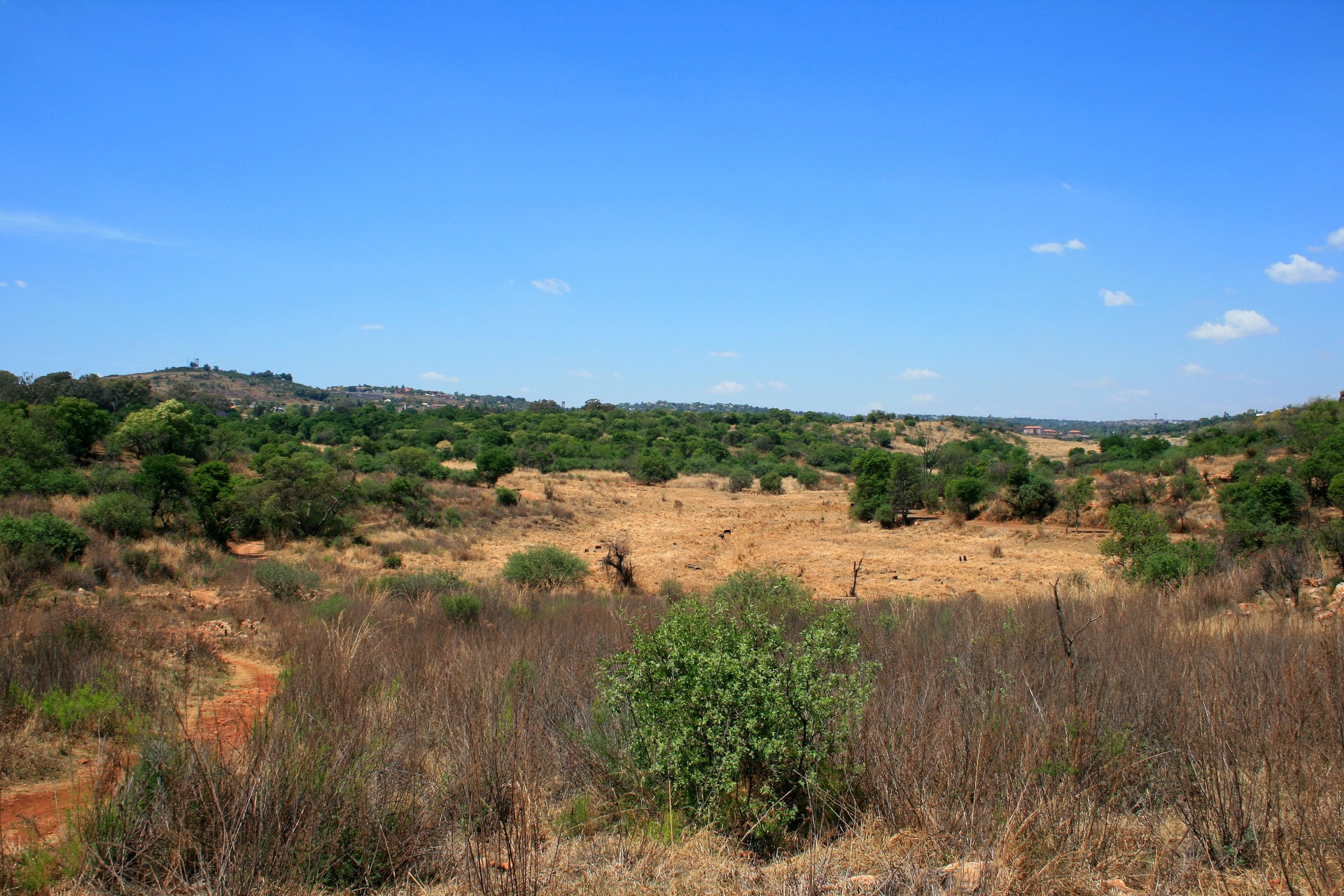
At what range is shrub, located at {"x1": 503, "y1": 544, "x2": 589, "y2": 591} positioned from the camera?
1947 centimetres

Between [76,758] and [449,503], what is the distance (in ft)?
91.8

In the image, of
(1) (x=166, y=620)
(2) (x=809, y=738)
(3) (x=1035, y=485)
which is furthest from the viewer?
(3) (x=1035, y=485)

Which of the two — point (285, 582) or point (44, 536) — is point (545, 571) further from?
point (44, 536)

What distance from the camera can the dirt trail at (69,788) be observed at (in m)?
3.87

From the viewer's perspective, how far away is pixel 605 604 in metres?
13.3

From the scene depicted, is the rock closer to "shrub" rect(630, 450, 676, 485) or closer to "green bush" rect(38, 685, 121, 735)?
"green bush" rect(38, 685, 121, 735)

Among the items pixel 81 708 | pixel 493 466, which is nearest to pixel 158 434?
pixel 493 466

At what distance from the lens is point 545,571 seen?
19969mm

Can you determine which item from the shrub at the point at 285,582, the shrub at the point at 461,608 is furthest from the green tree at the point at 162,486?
the shrub at the point at 461,608

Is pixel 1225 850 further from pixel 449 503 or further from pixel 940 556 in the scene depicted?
pixel 449 503

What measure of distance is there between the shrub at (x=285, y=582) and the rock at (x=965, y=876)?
14870mm

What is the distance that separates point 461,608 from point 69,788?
7.05 metres

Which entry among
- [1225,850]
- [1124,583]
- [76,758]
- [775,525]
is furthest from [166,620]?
[775,525]

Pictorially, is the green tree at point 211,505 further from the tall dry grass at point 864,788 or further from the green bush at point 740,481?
the green bush at point 740,481
